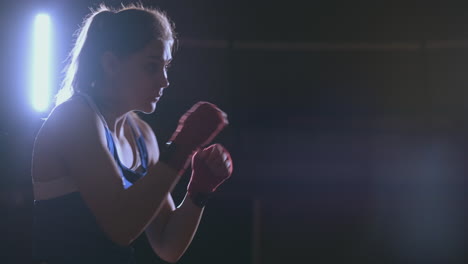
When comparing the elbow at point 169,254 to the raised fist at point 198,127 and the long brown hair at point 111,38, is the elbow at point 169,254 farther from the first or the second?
the long brown hair at point 111,38

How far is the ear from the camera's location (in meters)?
1.37

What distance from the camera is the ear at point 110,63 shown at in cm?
137

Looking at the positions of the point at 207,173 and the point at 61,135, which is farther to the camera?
the point at 207,173

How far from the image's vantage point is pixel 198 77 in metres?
5.10

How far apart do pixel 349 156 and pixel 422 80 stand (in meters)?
1.34

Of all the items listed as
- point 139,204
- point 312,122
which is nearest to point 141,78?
point 139,204

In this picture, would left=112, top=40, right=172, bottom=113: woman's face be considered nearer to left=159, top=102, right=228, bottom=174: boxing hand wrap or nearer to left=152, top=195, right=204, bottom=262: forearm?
left=159, top=102, right=228, bottom=174: boxing hand wrap

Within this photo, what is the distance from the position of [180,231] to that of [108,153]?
392 mm

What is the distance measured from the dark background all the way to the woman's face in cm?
126

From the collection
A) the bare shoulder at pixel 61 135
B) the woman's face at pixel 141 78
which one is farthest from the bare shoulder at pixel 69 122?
the woman's face at pixel 141 78

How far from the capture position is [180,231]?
5.04 ft

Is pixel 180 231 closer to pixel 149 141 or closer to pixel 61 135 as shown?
pixel 149 141

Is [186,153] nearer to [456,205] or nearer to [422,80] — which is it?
[456,205]

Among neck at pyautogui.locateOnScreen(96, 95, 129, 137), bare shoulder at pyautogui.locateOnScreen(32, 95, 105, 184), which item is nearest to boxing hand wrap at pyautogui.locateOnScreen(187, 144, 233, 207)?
neck at pyautogui.locateOnScreen(96, 95, 129, 137)
